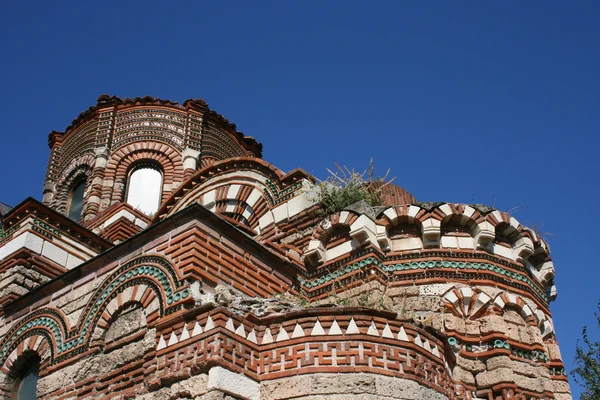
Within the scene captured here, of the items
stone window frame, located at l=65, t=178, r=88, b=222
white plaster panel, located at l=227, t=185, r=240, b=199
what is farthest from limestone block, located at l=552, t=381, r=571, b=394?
stone window frame, located at l=65, t=178, r=88, b=222

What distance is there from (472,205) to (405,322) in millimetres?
2788

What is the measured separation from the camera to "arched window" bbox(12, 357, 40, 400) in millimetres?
8633

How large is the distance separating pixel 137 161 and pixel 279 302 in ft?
42.1

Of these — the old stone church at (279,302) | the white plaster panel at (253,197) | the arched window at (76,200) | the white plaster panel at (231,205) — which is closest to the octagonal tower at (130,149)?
the arched window at (76,200)

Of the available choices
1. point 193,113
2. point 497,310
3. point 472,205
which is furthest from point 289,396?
point 193,113

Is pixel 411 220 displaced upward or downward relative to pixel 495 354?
upward

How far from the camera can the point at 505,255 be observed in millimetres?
9297

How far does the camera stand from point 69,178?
19875 millimetres

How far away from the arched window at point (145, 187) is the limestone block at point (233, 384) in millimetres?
12054

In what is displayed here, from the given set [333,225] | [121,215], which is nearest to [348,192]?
[333,225]

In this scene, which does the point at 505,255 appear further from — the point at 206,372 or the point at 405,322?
the point at 206,372

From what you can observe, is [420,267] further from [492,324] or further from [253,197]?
[253,197]

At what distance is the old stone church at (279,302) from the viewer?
22.0ft

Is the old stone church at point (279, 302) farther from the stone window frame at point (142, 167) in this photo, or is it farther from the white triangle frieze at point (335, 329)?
the stone window frame at point (142, 167)
